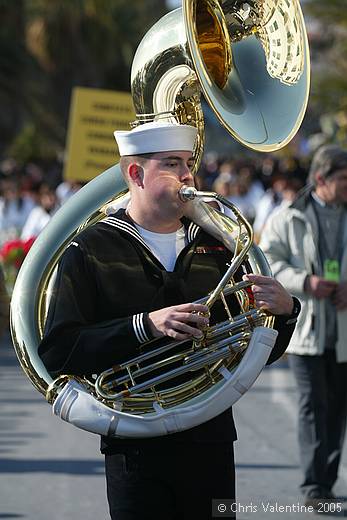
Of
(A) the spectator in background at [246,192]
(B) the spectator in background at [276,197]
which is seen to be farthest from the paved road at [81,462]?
(A) the spectator in background at [246,192]

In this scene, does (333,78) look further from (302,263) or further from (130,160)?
(130,160)

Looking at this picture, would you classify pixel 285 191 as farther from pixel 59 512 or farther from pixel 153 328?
pixel 153 328

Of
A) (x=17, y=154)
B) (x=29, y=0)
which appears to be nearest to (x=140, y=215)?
(x=29, y=0)

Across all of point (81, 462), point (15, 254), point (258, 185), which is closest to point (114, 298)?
point (81, 462)

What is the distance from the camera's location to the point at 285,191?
1448cm

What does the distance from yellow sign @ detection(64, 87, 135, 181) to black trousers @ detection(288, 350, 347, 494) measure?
691 cm

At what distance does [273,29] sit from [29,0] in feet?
98.2

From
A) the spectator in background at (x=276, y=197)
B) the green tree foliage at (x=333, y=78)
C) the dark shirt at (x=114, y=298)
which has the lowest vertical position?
the spectator in background at (x=276, y=197)

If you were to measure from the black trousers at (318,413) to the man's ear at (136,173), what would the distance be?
109 inches

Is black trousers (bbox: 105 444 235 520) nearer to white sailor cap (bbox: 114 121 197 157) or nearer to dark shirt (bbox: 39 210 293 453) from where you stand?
dark shirt (bbox: 39 210 293 453)

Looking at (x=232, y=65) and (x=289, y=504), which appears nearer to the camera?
(x=232, y=65)

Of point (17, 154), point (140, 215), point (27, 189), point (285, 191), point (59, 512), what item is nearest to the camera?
point (140, 215)

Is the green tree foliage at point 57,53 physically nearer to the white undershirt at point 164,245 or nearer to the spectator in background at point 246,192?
the spectator in background at point 246,192

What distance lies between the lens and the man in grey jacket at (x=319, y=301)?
6613 millimetres
